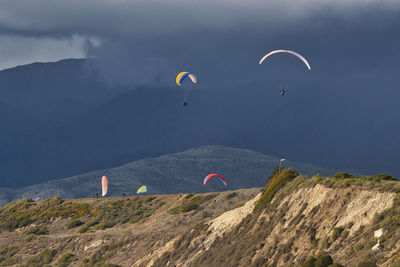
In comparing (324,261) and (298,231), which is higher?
(298,231)

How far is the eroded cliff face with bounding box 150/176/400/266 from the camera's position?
138 ft

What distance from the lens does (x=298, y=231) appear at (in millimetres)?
49469

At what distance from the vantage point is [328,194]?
Result: 51562mm

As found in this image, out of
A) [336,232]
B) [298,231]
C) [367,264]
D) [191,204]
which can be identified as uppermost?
[336,232]

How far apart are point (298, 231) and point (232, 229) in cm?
1227

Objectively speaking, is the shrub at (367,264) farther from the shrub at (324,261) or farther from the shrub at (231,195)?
the shrub at (231,195)

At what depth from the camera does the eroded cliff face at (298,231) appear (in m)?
42.0

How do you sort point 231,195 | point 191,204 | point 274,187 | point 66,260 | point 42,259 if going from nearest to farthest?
point 274,187 < point 66,260 < point 42,259 < point 231,195 < point 191,204

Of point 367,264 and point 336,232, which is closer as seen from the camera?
point 367,264

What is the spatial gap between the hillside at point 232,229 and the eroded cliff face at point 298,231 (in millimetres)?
95

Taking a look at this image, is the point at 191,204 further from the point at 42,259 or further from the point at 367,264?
the point at 367,264

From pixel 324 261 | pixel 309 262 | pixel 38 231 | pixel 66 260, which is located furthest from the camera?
pixel 38 231

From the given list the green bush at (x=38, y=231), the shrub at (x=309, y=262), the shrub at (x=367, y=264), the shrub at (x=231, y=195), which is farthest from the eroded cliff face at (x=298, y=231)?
the green bush at (x=38, y=231)

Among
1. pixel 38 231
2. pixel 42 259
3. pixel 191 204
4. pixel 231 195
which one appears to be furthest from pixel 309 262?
pixel 38 231
